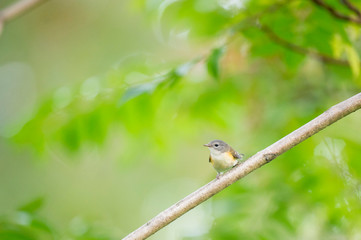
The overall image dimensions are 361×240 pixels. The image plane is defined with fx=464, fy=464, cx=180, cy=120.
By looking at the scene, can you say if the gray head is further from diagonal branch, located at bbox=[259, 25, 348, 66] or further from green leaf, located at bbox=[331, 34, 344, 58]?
green leaf, located at bbox=[331, 34, 344, 58]

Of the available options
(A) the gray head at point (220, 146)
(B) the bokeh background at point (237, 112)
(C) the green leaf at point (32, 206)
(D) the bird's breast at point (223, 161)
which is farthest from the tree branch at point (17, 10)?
(D) the bird's breast at point (223, 161)

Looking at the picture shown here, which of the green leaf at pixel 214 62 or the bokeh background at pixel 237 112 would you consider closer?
the green leaf at pixel 214 62

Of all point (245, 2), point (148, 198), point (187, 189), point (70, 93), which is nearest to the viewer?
point (245, 2)

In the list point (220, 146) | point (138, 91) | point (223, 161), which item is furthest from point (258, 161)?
point (138, 91)

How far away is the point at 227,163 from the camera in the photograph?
9.04 ft

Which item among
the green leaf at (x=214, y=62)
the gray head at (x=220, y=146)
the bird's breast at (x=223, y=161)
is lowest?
the bird's breast at (x=223, y=161)

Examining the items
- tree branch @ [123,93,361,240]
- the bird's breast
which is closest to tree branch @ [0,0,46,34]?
the bird's breast

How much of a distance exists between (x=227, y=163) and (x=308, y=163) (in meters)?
0.90

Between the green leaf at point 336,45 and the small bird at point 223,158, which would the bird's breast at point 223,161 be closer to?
the small bird at point 223,158

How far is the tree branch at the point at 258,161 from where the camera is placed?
2016 mm

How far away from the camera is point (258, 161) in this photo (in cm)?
209

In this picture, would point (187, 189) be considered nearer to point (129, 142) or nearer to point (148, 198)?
point (148, 198)

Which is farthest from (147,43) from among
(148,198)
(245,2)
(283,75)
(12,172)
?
(245,2)

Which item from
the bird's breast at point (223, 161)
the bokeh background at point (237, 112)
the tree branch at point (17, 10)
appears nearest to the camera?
the bird's breast at point (223, 161)
